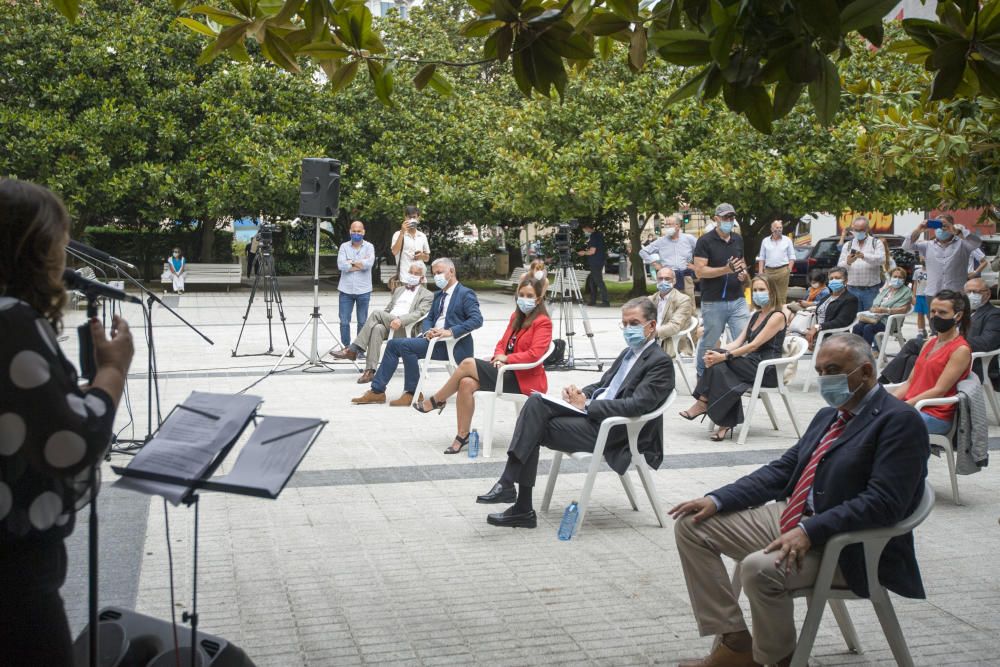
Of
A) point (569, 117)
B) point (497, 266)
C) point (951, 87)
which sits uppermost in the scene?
point (569, 117)

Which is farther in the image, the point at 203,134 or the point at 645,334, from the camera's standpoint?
the point at 203,134

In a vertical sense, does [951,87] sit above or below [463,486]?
above

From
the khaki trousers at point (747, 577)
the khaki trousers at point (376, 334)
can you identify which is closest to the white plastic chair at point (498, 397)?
the khaki trousers at point (747, 577)

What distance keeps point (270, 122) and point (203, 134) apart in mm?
1825

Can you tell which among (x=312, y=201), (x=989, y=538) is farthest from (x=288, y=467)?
(x=312, y=201)

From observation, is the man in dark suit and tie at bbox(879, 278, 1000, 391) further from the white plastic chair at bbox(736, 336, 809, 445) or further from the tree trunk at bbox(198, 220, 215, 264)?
the tree trunk at bbox(198, 220, 215, 264)

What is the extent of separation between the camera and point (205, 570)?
17.8 ft

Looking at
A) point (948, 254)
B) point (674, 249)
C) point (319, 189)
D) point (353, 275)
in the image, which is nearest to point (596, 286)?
point (674, 249)

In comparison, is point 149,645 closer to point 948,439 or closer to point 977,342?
point 948,439

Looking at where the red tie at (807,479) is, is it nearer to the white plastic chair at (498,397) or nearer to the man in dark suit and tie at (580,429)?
the man in dark suit and tie at (580,429)

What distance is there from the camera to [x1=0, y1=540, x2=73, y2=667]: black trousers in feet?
8.06

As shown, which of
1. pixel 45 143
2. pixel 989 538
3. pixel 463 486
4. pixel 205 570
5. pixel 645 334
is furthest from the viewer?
pixel 45 143

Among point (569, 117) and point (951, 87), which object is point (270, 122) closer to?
point (569, 117)

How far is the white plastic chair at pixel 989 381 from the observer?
8898mm
